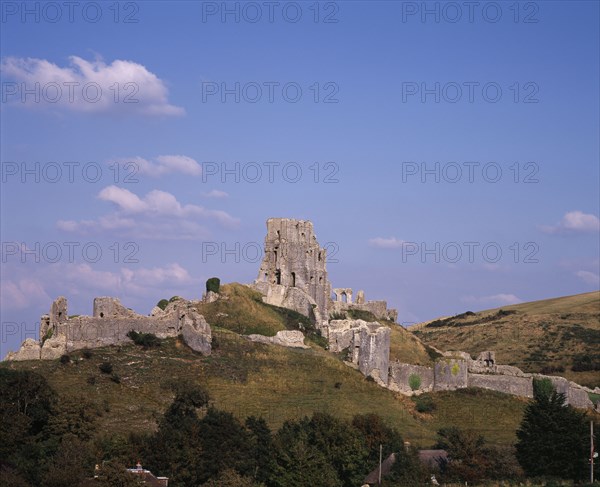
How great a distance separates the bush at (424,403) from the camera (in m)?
73.0

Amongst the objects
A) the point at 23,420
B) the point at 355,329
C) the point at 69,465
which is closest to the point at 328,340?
the point at 355,329

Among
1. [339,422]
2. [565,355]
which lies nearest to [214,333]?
[339,422]

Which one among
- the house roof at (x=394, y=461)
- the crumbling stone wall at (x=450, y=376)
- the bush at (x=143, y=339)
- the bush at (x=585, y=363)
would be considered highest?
the bush at (x=585, y=363)

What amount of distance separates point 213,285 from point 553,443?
41837 mm

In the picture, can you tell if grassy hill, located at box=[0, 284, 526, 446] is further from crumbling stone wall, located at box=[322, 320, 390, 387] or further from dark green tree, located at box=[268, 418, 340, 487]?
dark green tree, located at box=[268, 418, 340, 487]

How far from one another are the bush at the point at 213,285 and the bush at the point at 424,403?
24561mm

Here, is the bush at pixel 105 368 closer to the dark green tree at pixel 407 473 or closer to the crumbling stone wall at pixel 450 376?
the dark green tree at pixel 407 473

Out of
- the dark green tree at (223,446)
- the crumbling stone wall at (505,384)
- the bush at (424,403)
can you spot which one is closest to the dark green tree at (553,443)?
the bush at (424,403)

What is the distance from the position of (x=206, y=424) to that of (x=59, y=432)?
7331 mm

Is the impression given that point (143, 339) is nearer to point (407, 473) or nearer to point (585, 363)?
point (407, 473)

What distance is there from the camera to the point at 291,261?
10212 centimetres

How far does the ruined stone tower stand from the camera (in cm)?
10162

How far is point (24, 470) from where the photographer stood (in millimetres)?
52938

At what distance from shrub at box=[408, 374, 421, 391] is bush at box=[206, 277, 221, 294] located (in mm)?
22655
